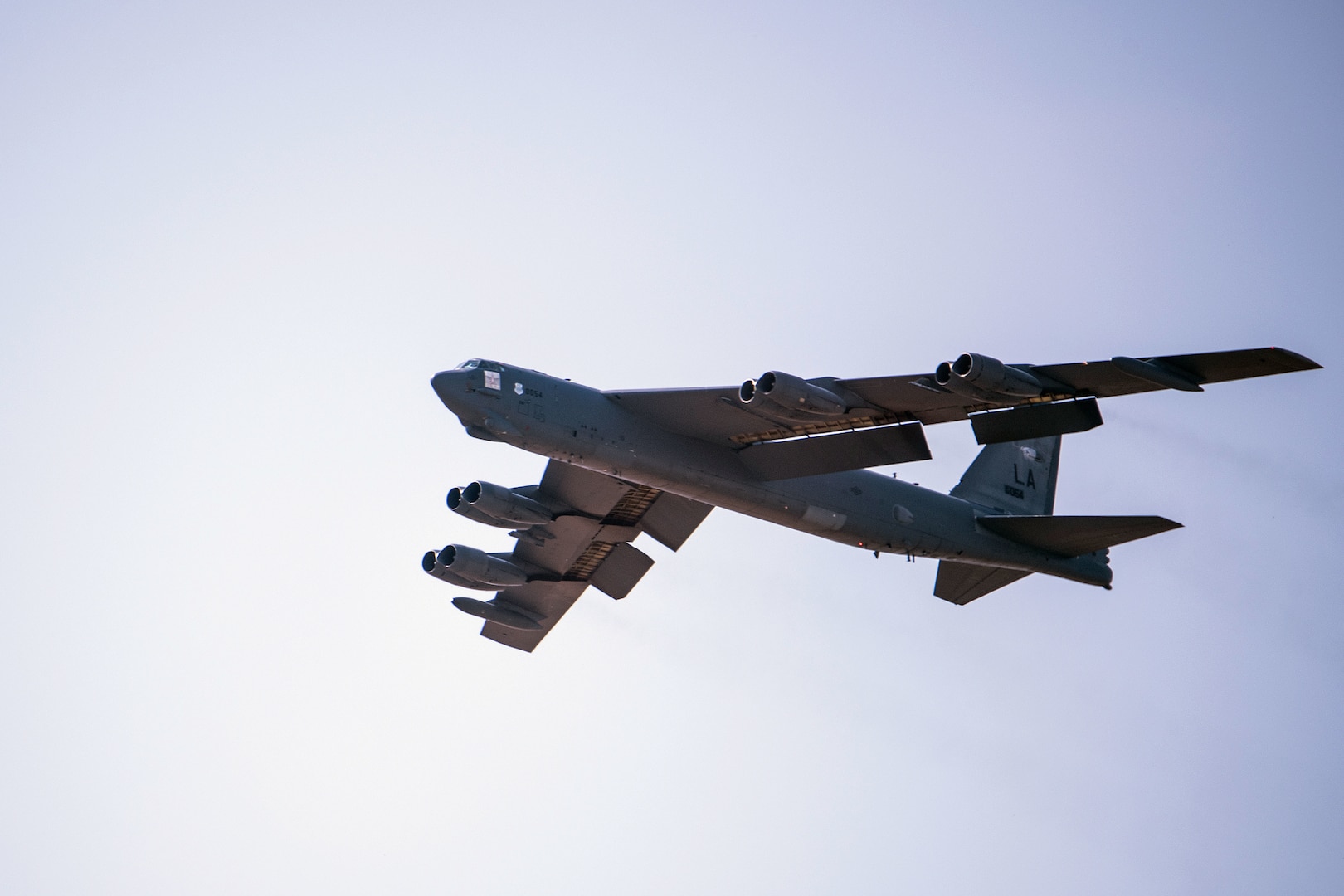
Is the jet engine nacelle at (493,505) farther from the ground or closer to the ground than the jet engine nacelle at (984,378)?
closer to the ground

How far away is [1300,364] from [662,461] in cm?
1161

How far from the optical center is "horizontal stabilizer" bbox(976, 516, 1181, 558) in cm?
2878

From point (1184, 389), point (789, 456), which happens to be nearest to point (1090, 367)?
point (1184, 389)

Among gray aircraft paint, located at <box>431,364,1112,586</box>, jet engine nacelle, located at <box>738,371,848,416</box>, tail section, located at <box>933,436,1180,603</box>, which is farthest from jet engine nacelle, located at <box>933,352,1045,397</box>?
gray aircraft paint, located at <box>431,364,1112,586</box>

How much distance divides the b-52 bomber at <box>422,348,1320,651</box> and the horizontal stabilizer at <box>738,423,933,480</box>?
0.04m

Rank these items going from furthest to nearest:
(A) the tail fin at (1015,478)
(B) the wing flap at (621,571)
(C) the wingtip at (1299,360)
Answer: (A) the tail fin at (1015,478) < (B) the wing flap at (621,571) < (C) the wingtip at (1299,360)

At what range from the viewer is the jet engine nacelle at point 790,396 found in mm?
23266

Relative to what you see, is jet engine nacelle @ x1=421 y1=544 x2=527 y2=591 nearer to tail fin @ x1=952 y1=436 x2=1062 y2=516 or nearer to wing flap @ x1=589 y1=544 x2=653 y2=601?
wing flap @ x1=589 y1=544 x2=653 y2=601

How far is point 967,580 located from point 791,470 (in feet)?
24.2

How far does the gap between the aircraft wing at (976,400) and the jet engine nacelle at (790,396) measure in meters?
0.43

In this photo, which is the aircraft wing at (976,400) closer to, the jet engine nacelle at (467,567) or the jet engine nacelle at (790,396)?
the jet engine nacelle at (790,396)

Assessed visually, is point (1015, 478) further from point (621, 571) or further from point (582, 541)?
point (582, 541)

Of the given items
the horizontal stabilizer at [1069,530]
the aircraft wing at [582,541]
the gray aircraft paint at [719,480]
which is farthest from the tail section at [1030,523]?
the aircraft wing at [582,541]

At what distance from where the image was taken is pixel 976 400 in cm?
2347
